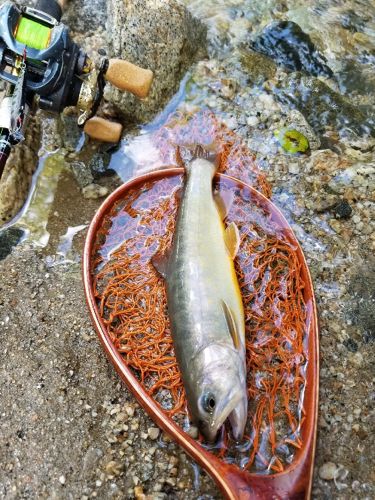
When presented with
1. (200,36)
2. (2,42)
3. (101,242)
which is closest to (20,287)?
(101,242)

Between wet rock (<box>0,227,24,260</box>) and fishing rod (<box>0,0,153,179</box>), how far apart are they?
1045 millimetres

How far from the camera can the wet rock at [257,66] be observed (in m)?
6.28

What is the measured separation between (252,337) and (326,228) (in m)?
1.52

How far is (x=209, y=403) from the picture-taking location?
3.38m

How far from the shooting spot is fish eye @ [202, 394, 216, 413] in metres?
3.38

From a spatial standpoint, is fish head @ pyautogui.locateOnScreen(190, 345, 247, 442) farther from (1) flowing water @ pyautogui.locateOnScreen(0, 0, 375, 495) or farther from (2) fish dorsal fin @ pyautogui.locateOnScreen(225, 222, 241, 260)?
(2) fish dorsal fin @ pyautogui.locateOnScreen(225, 222, 241, 260)

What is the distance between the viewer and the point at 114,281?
14.8ft

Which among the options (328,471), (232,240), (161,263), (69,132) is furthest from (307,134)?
(328,471)

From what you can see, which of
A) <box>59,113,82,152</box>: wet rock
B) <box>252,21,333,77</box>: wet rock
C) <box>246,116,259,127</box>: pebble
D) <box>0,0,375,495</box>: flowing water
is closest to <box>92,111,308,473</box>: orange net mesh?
<box>0,0,375,495</box>: flowing water

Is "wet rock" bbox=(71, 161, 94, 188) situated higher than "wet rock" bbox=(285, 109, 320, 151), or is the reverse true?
"wet rock" bbox=(285, 109, 320, 151)

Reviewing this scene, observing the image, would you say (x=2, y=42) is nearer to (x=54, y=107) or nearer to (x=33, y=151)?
(x=54, y=107)

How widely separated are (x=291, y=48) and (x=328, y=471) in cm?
532

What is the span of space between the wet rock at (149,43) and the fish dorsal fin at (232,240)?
218 cm

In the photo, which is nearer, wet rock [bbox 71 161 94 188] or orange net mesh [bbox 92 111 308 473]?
orange net mesh [bbox 92 111 308 473]
